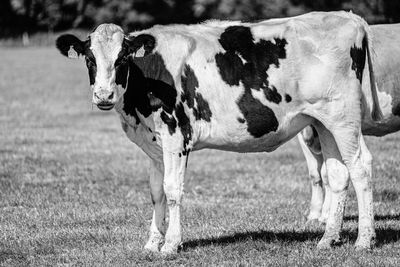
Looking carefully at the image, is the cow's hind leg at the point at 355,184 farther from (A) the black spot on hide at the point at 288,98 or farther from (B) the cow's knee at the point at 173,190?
(B) the cow's knee at the point at 173,190

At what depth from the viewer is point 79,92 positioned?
91.5ft

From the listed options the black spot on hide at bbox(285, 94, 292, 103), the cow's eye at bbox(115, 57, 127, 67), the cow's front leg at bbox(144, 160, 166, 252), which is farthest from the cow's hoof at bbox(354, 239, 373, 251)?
the cow's eye at bbox(115, 57, 127, 67)

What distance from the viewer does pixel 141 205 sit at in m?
10.5

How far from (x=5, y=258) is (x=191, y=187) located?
4557mm

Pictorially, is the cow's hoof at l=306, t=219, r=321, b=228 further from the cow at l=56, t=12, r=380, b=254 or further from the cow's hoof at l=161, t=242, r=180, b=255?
the cow's hoof at l=161, t=242, r=180, b=255

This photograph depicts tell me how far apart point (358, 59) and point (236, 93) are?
121cm

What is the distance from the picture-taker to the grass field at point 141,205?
7.52m

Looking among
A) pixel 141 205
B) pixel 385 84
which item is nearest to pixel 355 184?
pixel 385 84

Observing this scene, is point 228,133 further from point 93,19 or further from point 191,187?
point 93,19

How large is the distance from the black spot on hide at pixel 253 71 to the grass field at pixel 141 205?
1.16 meters

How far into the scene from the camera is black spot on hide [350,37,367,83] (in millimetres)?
7793

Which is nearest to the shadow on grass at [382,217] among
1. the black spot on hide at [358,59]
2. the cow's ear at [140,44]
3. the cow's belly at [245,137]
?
the cow's belly at [245,137]

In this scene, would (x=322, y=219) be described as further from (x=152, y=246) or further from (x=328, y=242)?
(x=152, y=246)

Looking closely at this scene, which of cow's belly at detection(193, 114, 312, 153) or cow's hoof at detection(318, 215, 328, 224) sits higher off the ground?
cow's belly at detection(193, 114, 312, 153)
